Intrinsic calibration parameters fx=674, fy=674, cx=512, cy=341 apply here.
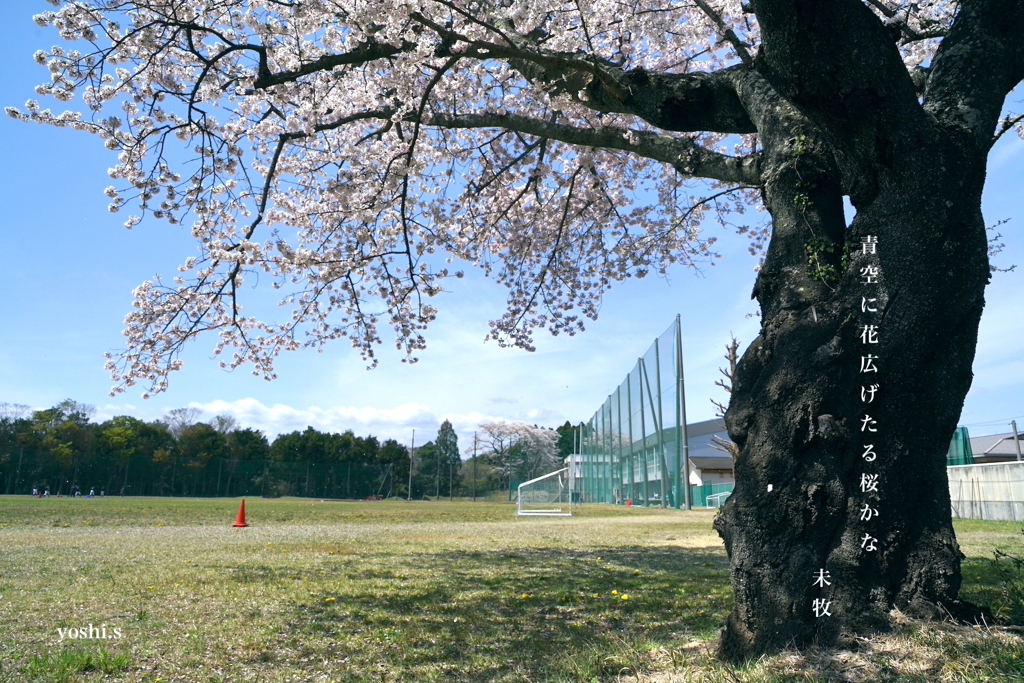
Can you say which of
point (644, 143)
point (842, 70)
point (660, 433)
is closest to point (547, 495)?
point (660, 433)

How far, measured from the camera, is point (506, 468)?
57719 mm

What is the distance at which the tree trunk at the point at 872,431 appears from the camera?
2.64 meters

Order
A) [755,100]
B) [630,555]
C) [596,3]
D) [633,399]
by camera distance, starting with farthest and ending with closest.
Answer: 1. [633,399]
2. [630,555]
3. [596,3]
4. [755,100]

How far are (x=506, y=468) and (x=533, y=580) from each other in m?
53.0

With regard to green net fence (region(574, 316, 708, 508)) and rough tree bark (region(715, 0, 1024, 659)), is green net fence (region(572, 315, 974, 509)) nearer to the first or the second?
green net fence (region(574, 316, 708, 508))

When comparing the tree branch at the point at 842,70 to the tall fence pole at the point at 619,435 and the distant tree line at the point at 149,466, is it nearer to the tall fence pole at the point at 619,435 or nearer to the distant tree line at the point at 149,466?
the tall fence pole at the point at 619,435

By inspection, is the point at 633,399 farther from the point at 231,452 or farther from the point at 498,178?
the point at 231,452

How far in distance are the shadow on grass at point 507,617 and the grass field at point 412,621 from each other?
0.01 meters

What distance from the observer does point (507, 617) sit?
3.90 meters

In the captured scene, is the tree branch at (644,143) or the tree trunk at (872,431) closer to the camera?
the tree trunk at (872,431)

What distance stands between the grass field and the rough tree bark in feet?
0.72

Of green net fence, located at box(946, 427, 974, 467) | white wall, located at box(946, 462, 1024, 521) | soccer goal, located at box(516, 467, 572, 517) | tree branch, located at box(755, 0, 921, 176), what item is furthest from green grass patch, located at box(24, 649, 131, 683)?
soccer goal, located at box(516, 467, 572, 517)

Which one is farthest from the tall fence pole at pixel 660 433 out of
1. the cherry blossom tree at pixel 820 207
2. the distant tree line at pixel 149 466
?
the distant tree line at pixel 149 466

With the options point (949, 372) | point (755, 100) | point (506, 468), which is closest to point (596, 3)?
point (755, 100)
